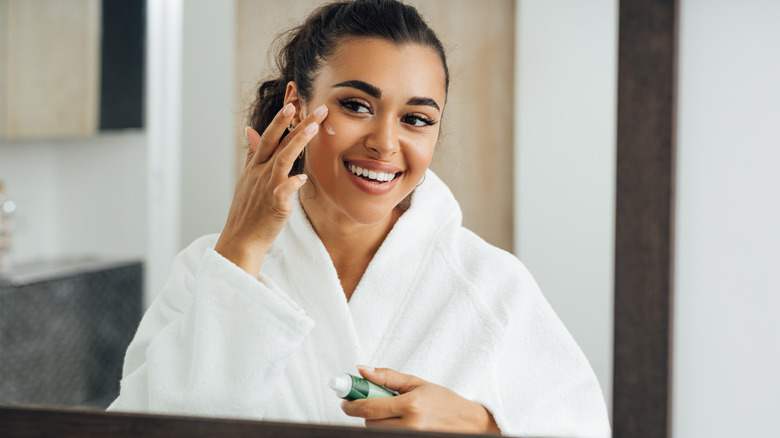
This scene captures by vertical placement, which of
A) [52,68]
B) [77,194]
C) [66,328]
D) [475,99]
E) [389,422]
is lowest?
[66,328]

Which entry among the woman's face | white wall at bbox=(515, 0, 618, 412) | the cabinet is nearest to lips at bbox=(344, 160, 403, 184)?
the woman's face

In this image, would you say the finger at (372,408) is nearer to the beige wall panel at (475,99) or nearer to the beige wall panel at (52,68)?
the beige wall panel at (475,99)

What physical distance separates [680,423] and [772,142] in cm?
19

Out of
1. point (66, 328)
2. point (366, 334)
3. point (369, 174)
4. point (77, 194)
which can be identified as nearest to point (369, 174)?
point (369, 174)

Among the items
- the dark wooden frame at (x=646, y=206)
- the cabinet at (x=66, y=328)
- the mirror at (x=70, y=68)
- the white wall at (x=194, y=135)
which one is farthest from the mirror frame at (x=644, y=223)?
the mirror at (x=70, y=68)

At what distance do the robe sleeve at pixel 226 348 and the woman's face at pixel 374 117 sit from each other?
0.31 feet

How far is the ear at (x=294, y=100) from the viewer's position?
1.48 ft

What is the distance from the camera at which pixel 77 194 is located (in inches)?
62.5

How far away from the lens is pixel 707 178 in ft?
1.29

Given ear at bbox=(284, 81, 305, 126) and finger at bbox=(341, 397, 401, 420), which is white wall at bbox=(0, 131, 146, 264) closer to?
ear at bbox=(284, 81, 305, 126)

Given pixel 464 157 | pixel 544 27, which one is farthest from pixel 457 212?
pixel 544 27

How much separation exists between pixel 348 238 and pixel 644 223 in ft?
0.76

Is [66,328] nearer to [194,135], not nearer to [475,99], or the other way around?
[194,135]

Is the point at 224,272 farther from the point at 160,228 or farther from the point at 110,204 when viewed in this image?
the point at 110,204
